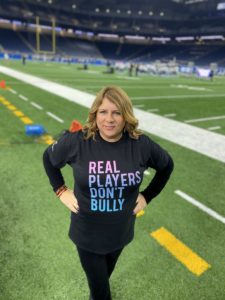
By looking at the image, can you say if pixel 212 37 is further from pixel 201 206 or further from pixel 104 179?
pixel 104 179

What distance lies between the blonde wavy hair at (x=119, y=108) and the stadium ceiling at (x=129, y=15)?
217ft

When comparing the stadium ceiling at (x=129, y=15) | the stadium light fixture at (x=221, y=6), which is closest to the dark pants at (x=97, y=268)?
the stadium light fixture at (x=221, y=6)

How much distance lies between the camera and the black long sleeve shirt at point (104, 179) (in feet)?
6.10

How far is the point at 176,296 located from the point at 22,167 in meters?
3.63

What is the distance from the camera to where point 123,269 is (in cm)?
292

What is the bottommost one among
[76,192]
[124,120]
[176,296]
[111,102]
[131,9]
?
[176,296]

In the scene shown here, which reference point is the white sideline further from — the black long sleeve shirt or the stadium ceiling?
the stadium ceiling

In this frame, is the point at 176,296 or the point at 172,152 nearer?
the point at 176,296

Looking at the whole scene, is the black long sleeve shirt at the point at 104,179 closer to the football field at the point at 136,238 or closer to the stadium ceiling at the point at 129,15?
the football field at the point at 136,238

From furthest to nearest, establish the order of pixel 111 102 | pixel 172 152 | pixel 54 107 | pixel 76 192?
1. pixel 54 107
2. pixel 172 152
3. pixel 76 192
4. pixel 111 102

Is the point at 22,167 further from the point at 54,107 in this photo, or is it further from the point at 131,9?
the point at 131,9

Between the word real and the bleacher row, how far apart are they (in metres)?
62.4

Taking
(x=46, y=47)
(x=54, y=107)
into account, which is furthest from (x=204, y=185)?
(x=46, y=47)

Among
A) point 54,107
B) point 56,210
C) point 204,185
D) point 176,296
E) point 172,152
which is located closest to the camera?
point 176,296
